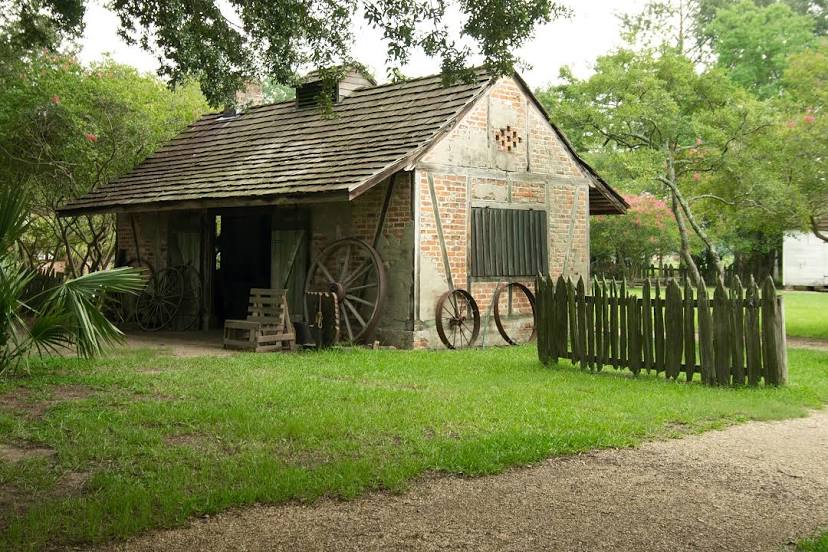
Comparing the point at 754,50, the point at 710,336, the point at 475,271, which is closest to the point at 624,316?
the point at 710,336

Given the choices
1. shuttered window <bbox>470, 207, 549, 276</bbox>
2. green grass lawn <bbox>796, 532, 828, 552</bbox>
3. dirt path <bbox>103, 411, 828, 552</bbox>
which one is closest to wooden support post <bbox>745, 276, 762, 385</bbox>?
dirt path <bbox>103, 411, 828, 552</bbox>

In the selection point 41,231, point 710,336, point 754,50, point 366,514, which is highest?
point 754,50

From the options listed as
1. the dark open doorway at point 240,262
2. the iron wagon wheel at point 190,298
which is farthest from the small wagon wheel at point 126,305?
the dark open doorway at point 240,262

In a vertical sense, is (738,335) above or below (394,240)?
below

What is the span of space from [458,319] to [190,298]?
21.2ft

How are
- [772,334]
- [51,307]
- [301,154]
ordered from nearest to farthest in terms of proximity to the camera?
[51,307] → [772,334] → [301,154]

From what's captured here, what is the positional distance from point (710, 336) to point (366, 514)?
5796 mm

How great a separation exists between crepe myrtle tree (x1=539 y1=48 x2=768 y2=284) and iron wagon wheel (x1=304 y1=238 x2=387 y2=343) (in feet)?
18.5

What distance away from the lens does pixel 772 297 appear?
905 cm

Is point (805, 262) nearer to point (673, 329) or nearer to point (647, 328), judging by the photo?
point (647, 328)

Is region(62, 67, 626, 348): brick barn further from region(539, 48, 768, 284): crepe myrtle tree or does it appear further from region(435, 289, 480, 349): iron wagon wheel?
region(539, 48, 768, 284): crepe myrtle tree

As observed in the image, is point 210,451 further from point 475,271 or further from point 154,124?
point 154,124

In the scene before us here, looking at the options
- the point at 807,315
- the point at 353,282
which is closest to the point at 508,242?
→ the point at 353,282

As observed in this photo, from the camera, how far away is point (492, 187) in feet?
48.2
